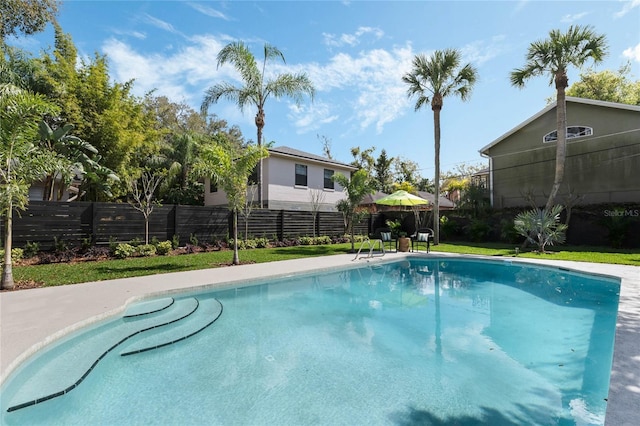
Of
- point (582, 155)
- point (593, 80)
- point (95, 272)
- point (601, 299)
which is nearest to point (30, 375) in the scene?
point (95, 272)

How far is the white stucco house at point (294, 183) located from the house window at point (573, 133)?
1279cm

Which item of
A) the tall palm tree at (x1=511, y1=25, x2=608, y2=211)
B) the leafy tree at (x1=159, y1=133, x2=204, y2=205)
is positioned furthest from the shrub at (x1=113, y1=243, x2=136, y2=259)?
the tall palm tree at (x1=511, y1=25, x2=608, y2=211)

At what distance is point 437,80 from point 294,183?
34.0 ft

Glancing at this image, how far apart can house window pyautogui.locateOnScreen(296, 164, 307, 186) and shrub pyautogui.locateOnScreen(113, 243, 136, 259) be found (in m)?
11.1

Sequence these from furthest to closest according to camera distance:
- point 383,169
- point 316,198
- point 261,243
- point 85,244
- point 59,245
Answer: point 383,169, point 316,198, point 261,243, point 85,244, point 59,245

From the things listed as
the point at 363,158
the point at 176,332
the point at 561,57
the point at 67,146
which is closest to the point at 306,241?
the point at 67,146

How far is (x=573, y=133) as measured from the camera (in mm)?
18359

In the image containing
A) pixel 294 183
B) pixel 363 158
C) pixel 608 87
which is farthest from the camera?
pixel 363 158

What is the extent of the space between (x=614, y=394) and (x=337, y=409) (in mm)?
2552

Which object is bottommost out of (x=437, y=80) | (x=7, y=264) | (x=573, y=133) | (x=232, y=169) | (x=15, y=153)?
(x=7, y=264)

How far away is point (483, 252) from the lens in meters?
14.7

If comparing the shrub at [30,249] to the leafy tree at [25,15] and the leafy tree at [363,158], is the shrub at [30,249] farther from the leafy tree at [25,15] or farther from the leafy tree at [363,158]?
the leafy tree at [363,158]

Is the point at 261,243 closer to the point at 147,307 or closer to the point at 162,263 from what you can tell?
the point at 162,263

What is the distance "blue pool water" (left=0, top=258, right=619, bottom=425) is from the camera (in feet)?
10.4
